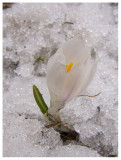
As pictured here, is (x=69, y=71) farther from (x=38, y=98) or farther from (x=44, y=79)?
(x=44, y=79)

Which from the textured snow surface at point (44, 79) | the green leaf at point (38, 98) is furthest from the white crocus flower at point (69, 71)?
the textured snow surface at point (44, 79)

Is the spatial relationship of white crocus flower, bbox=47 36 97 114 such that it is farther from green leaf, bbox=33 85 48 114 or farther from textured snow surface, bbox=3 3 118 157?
textured snow surface, bbox=3 3 118 157

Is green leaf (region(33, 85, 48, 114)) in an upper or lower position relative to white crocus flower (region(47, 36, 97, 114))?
lower

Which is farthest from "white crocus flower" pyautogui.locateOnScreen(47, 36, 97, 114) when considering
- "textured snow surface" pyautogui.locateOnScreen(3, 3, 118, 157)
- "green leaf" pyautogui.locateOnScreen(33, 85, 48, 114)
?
"textured snow surface" pyautogui.locateOnScreen(3, 3, 118, 157)

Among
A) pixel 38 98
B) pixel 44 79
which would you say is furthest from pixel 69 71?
pixel 44 79

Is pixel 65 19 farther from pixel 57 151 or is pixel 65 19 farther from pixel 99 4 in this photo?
pixel 57 151
